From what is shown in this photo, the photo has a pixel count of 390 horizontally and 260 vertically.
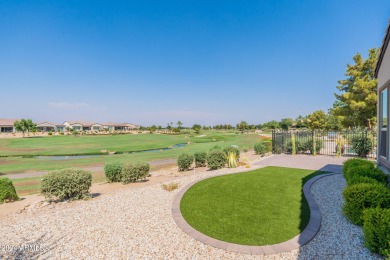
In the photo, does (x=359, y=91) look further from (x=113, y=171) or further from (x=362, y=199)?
(x=113, y=171)

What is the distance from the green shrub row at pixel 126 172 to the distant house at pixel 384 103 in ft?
34.5

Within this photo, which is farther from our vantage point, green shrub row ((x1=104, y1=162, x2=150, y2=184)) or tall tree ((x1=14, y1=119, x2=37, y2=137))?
tall tree ((x1=14, y1=119, x2=37, y2=137))

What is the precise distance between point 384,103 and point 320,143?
9411 mm

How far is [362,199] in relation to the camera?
4.49m

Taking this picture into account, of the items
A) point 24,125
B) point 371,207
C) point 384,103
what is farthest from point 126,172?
point 24,125

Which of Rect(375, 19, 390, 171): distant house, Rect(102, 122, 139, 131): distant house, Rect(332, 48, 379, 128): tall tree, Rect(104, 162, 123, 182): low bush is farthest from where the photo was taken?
Rect(102, 122, 139, 131): distant house

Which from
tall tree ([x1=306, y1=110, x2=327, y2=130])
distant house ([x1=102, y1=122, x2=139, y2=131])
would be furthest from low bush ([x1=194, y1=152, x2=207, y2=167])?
distant house ([x1=102, y1=122, x2=139, y2=131])

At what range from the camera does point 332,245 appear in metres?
3.95

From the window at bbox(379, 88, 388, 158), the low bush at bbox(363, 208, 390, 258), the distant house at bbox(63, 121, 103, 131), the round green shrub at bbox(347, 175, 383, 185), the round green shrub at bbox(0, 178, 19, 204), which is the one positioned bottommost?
the round green shrub at bbox(0, 178, 19, 204)

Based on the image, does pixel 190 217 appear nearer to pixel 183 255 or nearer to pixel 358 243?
pixel 183 255

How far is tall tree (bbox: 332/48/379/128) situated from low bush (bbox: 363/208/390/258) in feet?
61.8

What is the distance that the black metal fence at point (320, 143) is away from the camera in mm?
13500

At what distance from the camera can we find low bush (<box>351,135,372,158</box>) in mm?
13320

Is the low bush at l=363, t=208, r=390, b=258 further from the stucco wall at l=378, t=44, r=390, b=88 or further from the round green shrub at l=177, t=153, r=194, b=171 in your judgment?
the round green shrub at l=177, t=153, r=194, b=171
